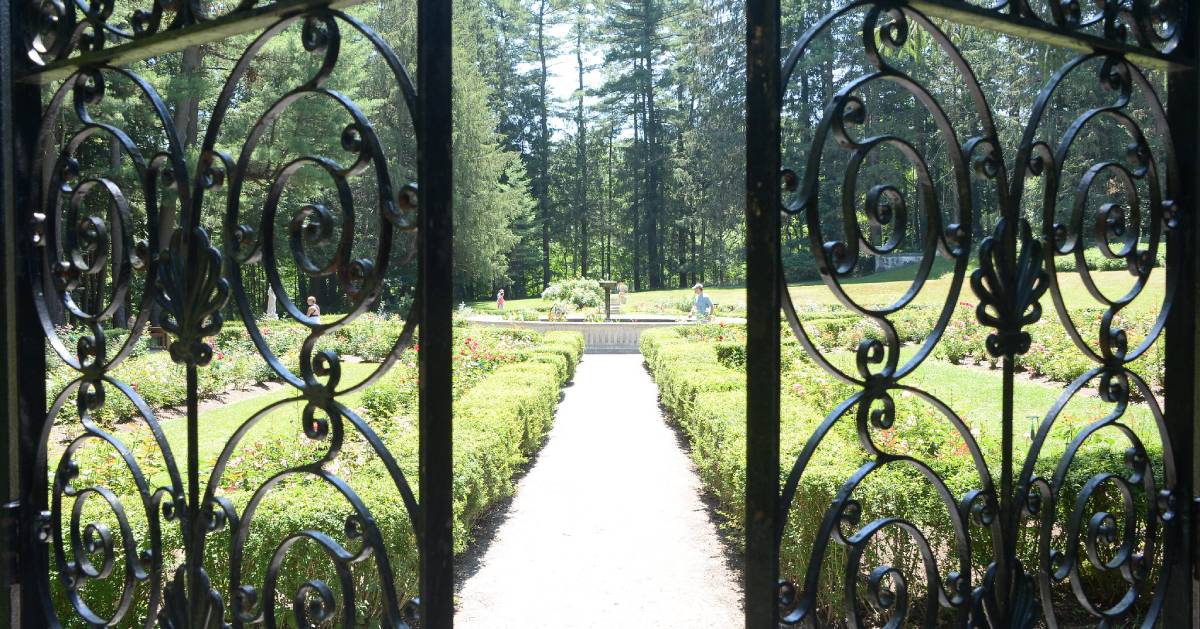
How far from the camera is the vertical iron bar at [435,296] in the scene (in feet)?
4.04

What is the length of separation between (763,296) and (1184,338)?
1006 mm

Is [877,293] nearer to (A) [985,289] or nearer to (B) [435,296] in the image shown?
(A) [985,289]

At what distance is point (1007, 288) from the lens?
143cm

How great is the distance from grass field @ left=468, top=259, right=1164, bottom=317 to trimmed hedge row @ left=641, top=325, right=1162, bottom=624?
11.2 metres

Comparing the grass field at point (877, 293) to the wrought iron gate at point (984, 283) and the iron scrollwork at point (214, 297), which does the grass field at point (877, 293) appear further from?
the iron scrollwork at point (214, 297)

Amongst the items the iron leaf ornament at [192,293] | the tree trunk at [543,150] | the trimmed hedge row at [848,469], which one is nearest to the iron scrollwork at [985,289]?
the trimmed hedge row at [848,469]

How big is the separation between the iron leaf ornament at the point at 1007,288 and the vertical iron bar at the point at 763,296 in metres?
0.43

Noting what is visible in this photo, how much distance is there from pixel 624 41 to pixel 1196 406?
3759 cm

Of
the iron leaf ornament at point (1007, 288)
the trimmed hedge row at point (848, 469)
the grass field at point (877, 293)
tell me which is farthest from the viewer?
the grass field at point (877, 293)

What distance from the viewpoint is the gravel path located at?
13.0 ft

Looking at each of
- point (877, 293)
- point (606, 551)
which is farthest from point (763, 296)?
point (877, 293)

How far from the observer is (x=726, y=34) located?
114 feet

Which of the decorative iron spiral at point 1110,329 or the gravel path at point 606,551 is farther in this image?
the gravel path at point 606,551

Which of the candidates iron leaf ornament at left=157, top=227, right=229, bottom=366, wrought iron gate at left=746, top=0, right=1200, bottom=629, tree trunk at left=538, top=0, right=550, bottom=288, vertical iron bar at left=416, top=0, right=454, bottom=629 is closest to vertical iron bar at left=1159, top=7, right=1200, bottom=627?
wrought iron gate at left=746, top=0, right=1200, bottom=629
